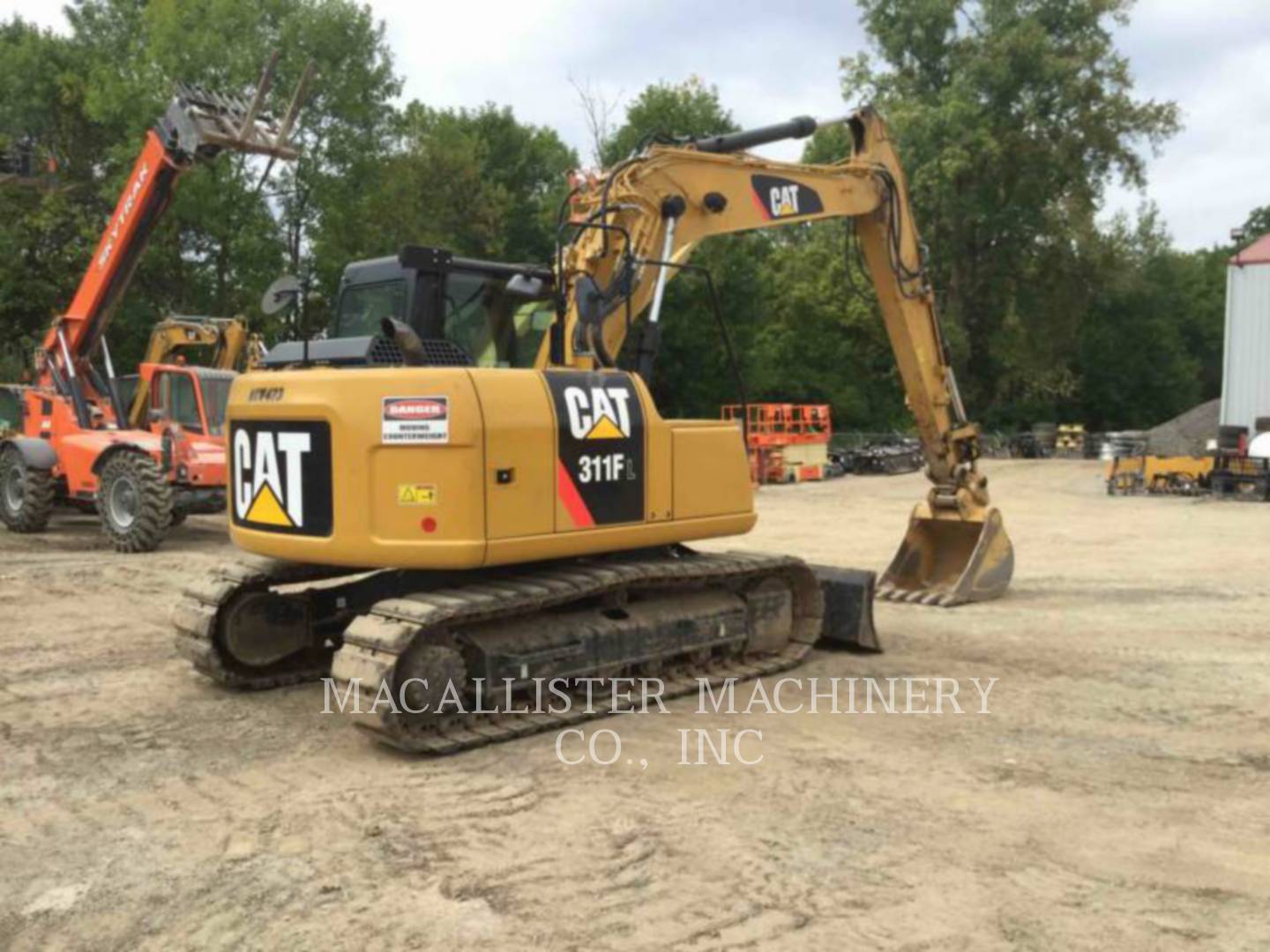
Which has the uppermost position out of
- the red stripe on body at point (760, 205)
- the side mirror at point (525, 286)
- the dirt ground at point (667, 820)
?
the red stripe on body at point (760, 205)

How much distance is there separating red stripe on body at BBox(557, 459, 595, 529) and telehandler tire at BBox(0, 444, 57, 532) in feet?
34.8

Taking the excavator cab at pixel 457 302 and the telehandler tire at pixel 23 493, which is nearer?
the excavator cab at pixel 457 302

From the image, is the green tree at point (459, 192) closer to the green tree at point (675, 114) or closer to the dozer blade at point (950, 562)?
the green tree at point (675, 114)

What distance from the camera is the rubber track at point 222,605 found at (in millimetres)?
6711

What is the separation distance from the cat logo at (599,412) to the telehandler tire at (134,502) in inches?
318

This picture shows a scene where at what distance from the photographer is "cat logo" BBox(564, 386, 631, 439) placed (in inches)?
242

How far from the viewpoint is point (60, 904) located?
4008mm

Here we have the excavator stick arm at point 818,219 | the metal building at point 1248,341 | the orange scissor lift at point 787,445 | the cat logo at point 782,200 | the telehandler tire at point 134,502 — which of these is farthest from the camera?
the orange scissor lift at point 787,445

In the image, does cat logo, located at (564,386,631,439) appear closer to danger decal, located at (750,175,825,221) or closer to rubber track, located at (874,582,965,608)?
danger decal, located at (750,175,825,221)

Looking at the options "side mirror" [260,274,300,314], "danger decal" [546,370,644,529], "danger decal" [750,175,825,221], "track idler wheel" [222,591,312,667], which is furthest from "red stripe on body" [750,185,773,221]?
"track idler wheel" [222,591,312,667]

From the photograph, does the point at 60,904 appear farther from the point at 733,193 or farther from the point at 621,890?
the point at 733,193

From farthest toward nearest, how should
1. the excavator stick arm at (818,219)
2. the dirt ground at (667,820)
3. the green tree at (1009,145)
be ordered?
the green tree at (1009,145) → the excavator stick arm at (818,219) → the dirt ground at (667,820)

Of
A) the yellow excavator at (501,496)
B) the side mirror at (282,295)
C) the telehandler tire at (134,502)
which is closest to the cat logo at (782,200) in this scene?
the yellow excavator at (501,496)

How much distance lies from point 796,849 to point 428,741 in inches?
77.9
